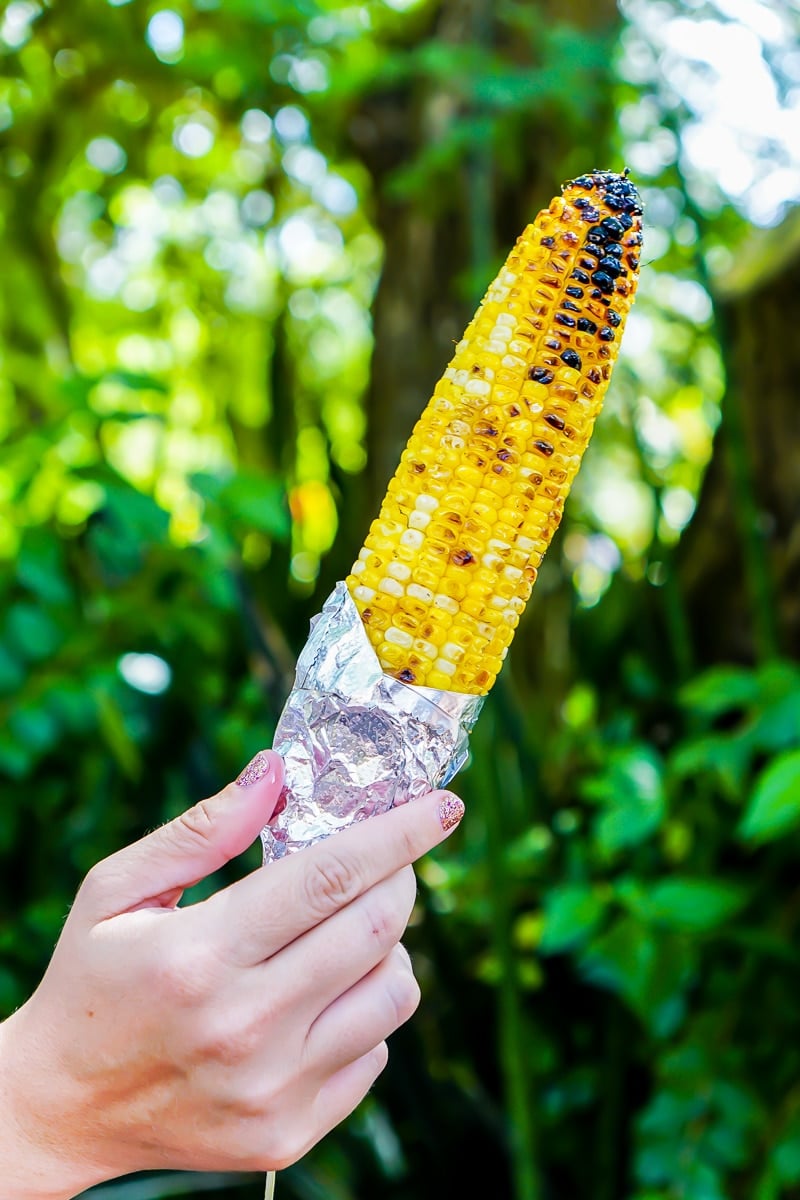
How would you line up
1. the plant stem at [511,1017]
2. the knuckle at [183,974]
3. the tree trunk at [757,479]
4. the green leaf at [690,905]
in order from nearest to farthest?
the knuckle at [183,974] < the green leaf at [690,905] < the plant stem at [511,1017] < the tree trunk at [757,479]

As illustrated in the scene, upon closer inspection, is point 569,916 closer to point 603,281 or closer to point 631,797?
point 631,797

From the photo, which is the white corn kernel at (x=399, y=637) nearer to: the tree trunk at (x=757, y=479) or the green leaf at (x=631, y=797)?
the green leaf at (x=631, y=797)

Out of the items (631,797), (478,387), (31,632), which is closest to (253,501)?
(31,632)

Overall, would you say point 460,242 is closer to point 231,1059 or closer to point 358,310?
point 358,310

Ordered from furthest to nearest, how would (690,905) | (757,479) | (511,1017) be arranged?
(757,479), (511,1017), (690,905)

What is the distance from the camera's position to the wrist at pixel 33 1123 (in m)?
0.49

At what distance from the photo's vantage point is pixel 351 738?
1.68ft

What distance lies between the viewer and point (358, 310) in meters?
2.98

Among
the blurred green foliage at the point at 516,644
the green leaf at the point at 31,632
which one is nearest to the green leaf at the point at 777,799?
the blurred green foliage at the point at 516,644

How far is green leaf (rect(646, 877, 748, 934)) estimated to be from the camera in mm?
1044

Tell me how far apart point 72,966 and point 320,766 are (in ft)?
0.48

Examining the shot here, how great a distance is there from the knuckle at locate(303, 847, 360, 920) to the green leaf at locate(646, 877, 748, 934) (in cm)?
66

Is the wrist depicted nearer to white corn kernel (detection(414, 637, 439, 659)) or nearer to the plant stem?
white corn kernel (detection(414, 637, 439, 659))

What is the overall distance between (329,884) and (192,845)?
0.23ft
